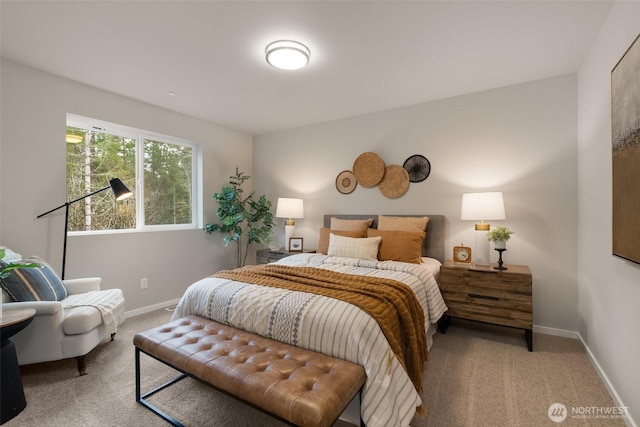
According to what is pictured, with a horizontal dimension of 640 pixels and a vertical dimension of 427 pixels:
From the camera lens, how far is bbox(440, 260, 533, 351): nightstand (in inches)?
97.3

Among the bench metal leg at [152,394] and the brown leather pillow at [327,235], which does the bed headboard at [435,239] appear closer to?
the brown leather pillow at [327,235]

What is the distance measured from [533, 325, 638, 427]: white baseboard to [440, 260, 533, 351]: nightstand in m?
0.40

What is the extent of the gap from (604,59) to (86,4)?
3.48m

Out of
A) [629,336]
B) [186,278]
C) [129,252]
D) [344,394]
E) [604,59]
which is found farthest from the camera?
[186,278]

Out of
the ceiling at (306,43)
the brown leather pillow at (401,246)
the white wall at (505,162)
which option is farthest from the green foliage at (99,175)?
the brown leather pillow at (401,246)

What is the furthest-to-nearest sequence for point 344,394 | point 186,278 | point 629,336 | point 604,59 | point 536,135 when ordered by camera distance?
point 186,278
point 536,135
point 604,59
point 629,336
point 344,394

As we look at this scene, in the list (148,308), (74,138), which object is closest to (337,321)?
(148,308)

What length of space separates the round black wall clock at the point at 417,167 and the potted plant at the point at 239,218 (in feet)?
6.75

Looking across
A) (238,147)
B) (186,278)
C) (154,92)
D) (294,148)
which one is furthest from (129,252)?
(294,148)

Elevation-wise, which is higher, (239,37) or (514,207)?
(239,37)

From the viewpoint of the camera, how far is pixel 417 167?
3.48m

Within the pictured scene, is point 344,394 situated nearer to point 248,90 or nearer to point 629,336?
point 629,336

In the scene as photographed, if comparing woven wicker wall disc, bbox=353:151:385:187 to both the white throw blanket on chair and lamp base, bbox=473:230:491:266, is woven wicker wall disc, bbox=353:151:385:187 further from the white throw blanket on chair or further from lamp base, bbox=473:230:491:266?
the white throw blanket on chair

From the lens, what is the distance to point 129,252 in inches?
131
